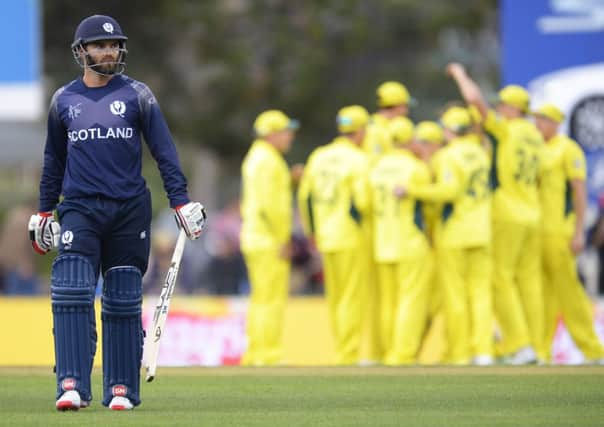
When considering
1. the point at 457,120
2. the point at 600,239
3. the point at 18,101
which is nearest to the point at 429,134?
the point at 457,120

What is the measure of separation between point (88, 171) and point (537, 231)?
7318 millimetres

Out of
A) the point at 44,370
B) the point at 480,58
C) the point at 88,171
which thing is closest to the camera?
the point at 88,171

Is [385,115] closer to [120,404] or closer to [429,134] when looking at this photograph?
[429,134]

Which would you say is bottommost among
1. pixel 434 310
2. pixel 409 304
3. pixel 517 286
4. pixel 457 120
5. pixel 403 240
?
pixel 434 310

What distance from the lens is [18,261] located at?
73.4 feet

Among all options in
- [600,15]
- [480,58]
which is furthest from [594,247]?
[480,58]

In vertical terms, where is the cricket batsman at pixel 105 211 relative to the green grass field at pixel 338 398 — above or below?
above

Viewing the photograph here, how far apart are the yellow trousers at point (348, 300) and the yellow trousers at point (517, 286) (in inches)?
49.0

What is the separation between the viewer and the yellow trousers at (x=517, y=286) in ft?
54.1

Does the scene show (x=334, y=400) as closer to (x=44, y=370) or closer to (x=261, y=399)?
(x=261, y=399)

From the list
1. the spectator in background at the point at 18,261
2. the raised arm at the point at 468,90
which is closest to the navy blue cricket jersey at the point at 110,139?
the raised arm at the point at 468,90

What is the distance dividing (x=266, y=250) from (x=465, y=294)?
84.3 inches

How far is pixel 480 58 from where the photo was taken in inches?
1451

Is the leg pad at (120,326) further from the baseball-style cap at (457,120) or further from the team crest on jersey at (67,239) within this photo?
the baseball-style cap at (457,120)
